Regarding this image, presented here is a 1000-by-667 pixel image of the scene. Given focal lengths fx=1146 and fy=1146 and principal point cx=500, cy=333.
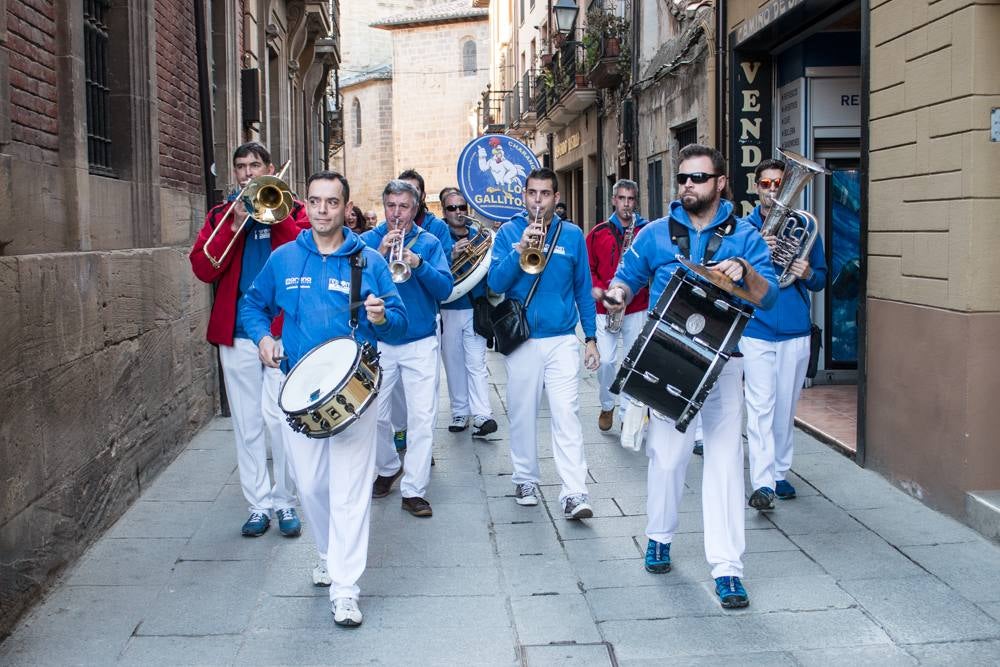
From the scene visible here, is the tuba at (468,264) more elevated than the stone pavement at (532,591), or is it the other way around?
the tuba at (468,264)

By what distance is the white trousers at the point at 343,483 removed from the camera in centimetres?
493

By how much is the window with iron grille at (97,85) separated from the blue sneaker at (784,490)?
15.3 ft

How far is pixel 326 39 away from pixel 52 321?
17.1 meters

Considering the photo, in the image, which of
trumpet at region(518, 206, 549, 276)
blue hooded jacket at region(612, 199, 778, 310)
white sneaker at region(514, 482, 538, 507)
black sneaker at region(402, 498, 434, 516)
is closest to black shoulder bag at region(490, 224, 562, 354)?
trumpet at region(518, 206, 549, 276)

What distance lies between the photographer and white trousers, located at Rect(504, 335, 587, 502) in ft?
21.1

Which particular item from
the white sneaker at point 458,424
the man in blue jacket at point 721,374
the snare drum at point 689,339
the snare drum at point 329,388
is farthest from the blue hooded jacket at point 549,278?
the white sneaker at point 458,424

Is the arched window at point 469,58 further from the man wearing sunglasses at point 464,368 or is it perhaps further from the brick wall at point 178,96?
the man wearing sunglasses at point 464,368

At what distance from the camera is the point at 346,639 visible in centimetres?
470

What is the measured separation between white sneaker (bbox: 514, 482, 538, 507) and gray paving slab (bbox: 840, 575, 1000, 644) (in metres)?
2.10

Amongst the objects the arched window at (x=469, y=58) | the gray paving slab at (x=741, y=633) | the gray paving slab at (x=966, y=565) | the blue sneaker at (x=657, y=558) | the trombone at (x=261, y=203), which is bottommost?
the gray paving slab at (x=741, y=633)

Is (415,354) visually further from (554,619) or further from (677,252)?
(554,619)

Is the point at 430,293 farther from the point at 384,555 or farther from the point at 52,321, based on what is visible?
the point at 52,321

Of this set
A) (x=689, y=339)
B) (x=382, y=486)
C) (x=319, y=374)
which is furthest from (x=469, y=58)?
(x=319, y=374)

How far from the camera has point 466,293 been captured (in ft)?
27.1
